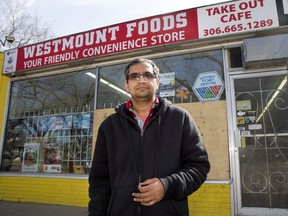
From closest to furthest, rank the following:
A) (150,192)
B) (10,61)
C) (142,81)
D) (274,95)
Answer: (150,192) → (142,81) → (274,95) → (10,61)

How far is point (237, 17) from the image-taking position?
450 centimetres

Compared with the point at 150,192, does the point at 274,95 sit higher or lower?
higher

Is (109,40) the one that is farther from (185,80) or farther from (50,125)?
(50,125)

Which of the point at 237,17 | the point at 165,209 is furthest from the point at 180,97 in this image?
the point at 165,209

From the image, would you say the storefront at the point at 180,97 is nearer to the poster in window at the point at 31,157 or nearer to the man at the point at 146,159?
the poster in window at the point at 31,157

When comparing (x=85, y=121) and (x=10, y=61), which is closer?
(x=85, y=121)

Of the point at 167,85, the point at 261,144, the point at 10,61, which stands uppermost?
the point at 10,61

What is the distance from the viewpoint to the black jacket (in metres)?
1.65

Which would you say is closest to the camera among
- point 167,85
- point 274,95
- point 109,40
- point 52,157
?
point 274,95

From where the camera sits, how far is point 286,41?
165 inches

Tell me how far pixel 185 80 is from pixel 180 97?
1.18ft

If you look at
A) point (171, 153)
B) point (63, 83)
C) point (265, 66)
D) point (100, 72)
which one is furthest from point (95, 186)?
point (63, 83)

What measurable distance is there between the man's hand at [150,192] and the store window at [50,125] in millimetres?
4204

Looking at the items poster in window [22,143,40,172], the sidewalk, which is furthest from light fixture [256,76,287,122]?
poster in window [22,143,40,172]
